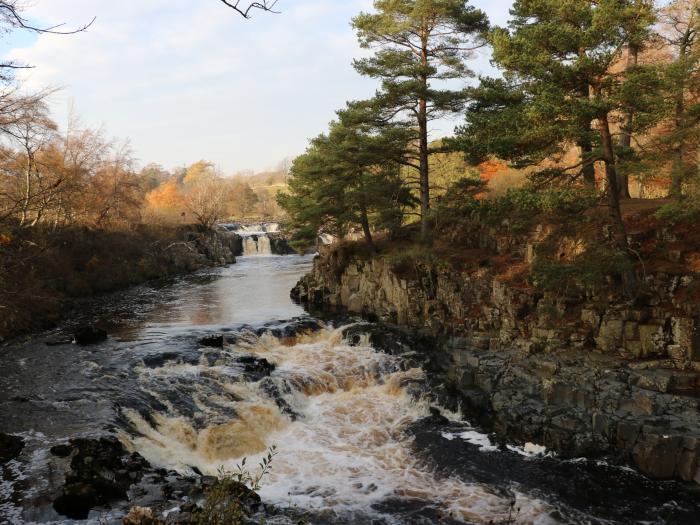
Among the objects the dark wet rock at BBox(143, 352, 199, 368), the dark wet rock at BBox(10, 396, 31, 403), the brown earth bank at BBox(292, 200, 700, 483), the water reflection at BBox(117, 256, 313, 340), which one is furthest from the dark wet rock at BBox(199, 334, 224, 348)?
the brown earth bank at BBox(292, 200, 700, 483)

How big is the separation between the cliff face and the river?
0.63 m

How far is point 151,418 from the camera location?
1212cm

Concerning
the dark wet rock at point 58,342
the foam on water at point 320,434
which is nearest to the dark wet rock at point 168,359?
the foam on water at point 320,434

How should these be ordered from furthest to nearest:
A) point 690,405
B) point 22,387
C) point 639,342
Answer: point 22,387
point 639,342
point 690,405

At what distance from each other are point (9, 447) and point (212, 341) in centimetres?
819

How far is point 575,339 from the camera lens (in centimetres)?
1319

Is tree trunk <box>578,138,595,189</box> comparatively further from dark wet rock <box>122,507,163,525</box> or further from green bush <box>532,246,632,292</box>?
dark wet rock <box>122,507,163,525</box>

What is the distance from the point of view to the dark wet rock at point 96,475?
786cm

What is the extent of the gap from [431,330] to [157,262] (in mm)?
25977

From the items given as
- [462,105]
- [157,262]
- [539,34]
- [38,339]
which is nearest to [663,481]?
[539,34]

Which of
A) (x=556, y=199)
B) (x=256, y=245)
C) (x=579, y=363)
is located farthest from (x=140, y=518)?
(x=256, y=245)

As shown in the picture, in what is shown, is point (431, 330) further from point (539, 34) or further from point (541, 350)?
point (539, 34)

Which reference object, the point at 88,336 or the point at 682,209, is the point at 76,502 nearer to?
the point at 88,336

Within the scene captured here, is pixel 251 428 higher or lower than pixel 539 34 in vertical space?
lower
